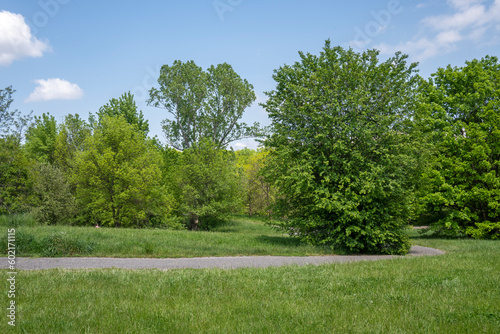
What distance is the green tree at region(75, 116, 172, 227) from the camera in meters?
25.6

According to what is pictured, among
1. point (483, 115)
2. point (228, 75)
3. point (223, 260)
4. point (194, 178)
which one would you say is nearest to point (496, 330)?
point (223, 260)

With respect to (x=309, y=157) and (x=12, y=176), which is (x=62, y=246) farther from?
(x=12, y=176)

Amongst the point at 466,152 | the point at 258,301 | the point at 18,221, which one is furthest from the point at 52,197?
the point at 466,152

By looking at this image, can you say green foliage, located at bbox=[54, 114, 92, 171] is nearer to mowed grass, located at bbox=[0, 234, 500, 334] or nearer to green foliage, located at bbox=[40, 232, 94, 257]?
green foliage, located at bbox=[40, 232, 94, 257]

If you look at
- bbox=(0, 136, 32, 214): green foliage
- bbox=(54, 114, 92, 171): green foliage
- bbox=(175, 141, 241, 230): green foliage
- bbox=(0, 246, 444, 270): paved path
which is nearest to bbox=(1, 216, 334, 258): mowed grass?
bbox=(0, 246, 444, 270): paved path

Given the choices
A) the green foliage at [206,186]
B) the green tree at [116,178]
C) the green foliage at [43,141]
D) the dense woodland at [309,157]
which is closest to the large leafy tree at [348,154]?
the dense woodland at [309,157]

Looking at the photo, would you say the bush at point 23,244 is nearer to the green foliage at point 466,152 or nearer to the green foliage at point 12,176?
the green foliage at point 12,176

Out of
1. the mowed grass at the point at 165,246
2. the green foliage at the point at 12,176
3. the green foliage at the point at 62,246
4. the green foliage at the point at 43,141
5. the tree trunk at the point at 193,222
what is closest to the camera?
the green foliage at the point at 62,246

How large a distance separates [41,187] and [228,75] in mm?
21185

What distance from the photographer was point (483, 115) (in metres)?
22.9

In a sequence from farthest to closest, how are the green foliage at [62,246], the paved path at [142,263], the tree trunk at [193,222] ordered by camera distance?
the tree trunk at [193,222]
the green foliage at [62,246]
the paved path at [142,263]

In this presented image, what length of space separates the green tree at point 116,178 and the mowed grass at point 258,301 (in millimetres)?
18963

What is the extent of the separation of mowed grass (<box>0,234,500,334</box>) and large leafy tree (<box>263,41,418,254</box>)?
18.9 feet

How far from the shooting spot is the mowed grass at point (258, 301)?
4367 millimetres
